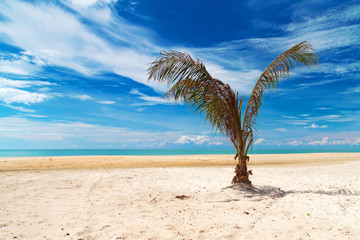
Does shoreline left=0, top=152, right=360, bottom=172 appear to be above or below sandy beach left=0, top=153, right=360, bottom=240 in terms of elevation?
above

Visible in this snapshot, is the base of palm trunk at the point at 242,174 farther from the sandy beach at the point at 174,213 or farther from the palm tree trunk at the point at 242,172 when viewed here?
the sandy beach at the point at 174,213

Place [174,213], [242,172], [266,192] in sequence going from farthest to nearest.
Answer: [242,172], [266,192], [174,213]

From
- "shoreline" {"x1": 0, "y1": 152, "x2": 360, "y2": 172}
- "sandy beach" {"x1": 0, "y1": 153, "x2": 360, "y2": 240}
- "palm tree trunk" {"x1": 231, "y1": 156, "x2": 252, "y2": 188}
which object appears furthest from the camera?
"shoreline" {"x1": 0, "y1": 152, "x2": 360, "y2": 172}

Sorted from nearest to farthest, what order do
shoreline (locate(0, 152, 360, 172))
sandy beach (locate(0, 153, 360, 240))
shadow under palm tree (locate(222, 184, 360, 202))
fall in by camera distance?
sandy beach (locate(0, 153, 360, 240)), shadow under palm tree (locate(222, 184, 360, 202)), shoreline (locate(0, 152, 360, 172))

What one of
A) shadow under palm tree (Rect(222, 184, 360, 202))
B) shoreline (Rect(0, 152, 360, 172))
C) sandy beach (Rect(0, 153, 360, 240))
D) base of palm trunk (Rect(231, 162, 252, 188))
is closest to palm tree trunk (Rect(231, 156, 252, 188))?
base of palm trunk (Rect(231, 162, 252, 188))

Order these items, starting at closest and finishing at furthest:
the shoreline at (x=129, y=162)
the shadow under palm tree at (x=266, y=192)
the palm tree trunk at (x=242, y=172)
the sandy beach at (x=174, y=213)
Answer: the sandy beach at (x=174, y=213), the shadow under palm tree at (x=266, y=192), the palm tree trunk at (x=242, y=172), the shoreline at (x=129, y=162)

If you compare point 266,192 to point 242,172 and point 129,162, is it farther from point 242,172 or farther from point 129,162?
point 129,162

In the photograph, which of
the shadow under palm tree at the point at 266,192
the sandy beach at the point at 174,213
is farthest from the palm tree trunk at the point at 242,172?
the sandy beach at the point at 174,213

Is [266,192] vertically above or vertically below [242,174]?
below

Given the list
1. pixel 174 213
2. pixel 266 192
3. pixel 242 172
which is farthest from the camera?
pixel 242 172

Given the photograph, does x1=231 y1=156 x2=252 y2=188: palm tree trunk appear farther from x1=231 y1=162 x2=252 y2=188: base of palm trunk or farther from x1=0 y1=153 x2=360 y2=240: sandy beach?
x1=0 y1=153 x2=360 y2=240: sandy beach

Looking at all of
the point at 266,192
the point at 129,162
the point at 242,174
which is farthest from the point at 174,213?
the point at 129,162

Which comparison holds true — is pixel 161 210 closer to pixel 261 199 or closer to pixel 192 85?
pixel 261 199

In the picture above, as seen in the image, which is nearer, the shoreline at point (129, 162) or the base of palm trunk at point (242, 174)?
the base of palm trunk at point (242, 174)
